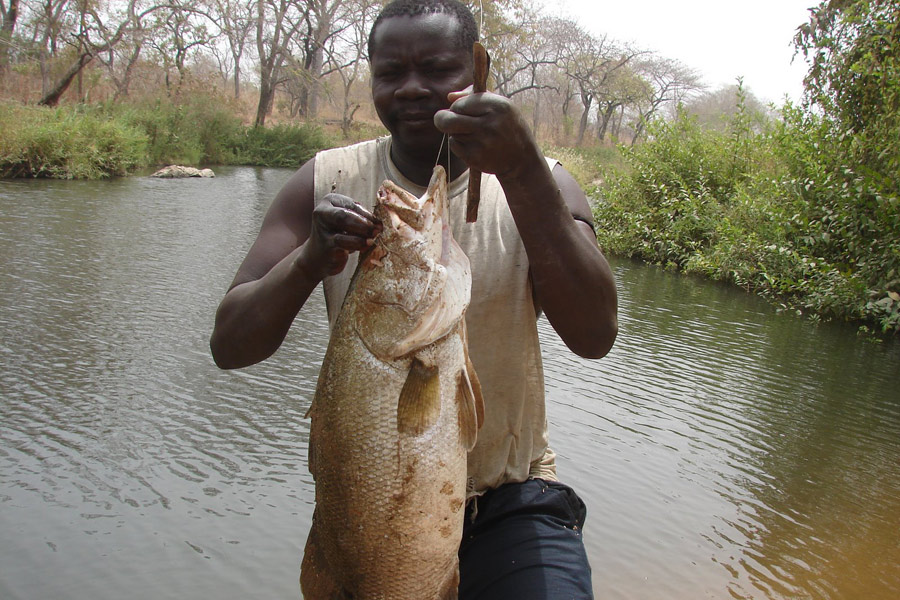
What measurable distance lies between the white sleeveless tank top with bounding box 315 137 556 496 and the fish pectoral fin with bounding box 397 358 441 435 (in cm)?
48

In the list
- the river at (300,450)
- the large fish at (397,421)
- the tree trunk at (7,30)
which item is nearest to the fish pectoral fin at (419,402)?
the large fish at (397,421)

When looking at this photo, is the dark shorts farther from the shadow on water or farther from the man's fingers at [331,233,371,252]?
the shadow on water

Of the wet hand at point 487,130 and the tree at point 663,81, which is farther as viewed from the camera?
the tree at point 663,81

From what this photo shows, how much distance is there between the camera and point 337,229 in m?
1.74

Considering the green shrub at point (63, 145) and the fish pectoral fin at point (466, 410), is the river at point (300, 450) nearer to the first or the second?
the fish pectoral fin at point (466, 410)

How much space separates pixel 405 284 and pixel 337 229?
22cm

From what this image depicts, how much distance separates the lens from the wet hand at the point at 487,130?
5.54 feet

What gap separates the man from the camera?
1976mm

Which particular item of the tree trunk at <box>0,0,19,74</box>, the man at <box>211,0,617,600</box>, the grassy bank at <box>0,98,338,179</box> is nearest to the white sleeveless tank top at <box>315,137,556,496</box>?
the man at <box>211,0,617,600</box>

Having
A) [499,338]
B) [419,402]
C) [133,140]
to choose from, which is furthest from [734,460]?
[133,140]

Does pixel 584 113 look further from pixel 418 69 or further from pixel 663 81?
pixel 418 69

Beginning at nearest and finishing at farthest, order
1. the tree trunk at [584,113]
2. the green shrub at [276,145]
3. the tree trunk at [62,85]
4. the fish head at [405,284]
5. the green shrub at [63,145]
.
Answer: the fish head at [405,284] < the green shrub at [63,145] < the tree trunk at [62,85] < the green shrub at [276,145] < the tree trunk at [584,113]

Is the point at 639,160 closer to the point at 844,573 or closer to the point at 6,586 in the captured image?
the point at 844,573

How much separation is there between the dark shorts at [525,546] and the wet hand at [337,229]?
2.99 ft
